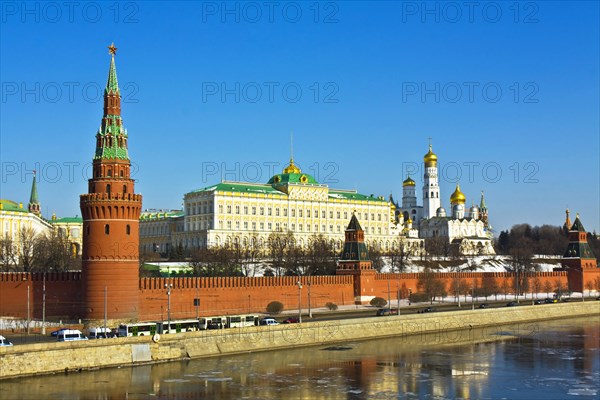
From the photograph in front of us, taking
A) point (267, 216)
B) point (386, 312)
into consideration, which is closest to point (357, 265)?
point (386, 312)

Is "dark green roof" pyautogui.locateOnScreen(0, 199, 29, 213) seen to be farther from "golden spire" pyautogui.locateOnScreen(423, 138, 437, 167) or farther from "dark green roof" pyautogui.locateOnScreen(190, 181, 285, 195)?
"golden spire" pyautogui.locateOnScreen(423, 138, 437, 167)

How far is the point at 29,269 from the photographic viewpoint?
75000mm

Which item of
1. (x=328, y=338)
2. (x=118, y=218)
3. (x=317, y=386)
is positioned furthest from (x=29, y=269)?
(x=317, y=386)

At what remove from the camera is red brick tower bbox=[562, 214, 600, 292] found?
8644 centimetres

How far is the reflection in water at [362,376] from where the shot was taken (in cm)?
3419

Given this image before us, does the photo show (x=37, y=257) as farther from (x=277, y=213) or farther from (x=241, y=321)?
(x=277, y=213)

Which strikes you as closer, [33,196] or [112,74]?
[112,74]

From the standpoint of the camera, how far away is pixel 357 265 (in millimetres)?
68688

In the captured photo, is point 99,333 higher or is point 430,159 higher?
point 430,159

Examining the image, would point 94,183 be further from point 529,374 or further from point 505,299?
point 505,299

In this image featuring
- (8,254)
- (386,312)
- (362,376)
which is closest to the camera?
(362,376)

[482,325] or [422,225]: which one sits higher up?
[422,225]

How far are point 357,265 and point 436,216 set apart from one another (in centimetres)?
Result: 8977

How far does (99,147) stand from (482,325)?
26.5 metres
